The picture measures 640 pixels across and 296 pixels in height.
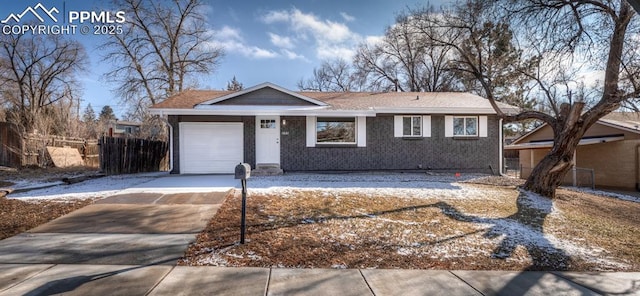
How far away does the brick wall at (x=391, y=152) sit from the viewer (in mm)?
11328

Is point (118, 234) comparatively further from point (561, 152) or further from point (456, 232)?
point (561, 152)

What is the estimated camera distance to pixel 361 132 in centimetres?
1151

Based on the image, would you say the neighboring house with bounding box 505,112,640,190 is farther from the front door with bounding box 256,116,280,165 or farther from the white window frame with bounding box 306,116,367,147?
the front door with bounding box 256,116,280,165

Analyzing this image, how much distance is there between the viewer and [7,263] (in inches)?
134

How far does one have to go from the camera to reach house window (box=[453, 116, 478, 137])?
11938 millimetres

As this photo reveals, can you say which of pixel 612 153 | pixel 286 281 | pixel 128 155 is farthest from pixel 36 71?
pixel 612 153

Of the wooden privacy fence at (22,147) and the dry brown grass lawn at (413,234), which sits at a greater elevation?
the wooden privacy fence at (22,147)

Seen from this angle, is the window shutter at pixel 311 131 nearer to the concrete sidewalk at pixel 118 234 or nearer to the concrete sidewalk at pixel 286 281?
the concrete sidewalk at pixel 118 234

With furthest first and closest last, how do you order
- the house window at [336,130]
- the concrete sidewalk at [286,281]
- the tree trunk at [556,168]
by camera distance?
the house window at [336,130], the tree trunk at [556,168], the concrete sidewalk at [286,281]

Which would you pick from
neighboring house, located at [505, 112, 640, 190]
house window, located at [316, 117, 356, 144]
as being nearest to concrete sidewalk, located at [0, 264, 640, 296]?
house window, located at [316, 117, 356, 144]

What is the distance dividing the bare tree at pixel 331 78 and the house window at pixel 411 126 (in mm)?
19360

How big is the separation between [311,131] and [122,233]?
764 centimetres

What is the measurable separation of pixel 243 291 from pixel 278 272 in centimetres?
52

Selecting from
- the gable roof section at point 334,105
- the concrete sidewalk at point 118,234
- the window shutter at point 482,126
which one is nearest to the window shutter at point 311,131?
the gable roof section at point 334,105
